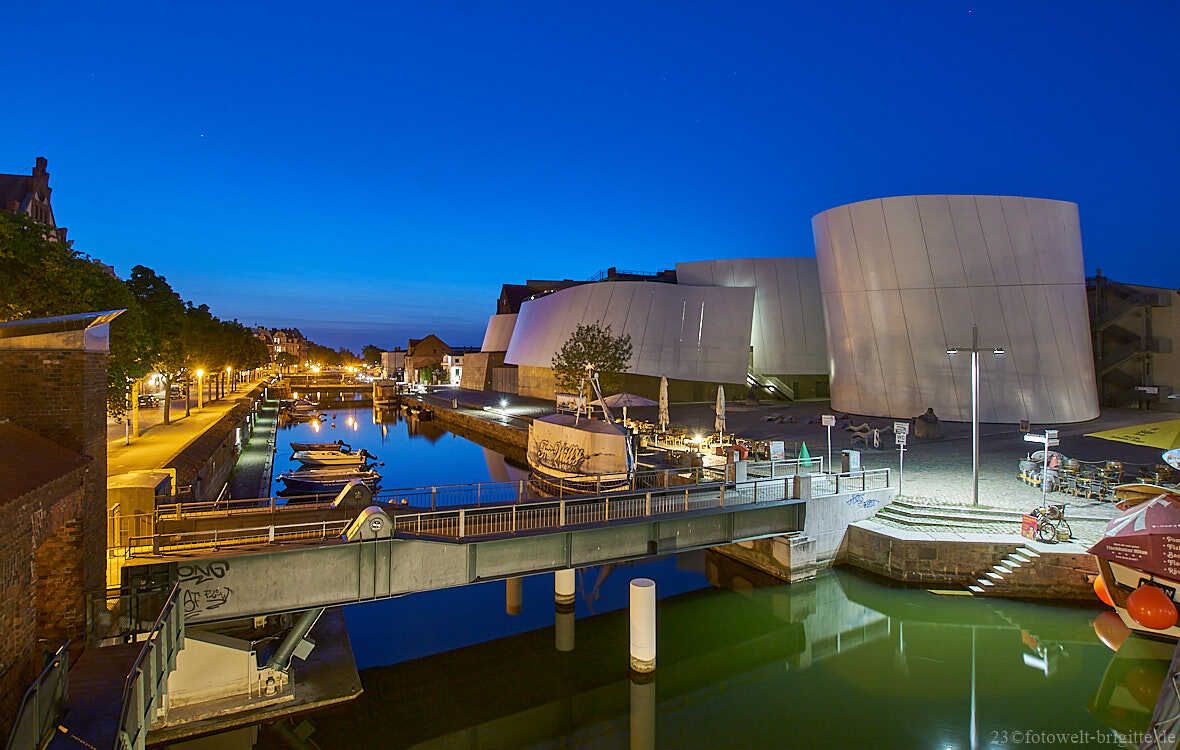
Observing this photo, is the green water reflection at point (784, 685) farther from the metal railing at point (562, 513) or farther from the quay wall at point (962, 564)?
the metal railing at point (562, 513)

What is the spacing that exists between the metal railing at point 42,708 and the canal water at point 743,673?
16.6 feet

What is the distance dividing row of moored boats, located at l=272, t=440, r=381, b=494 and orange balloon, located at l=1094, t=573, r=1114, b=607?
24329 millimetres

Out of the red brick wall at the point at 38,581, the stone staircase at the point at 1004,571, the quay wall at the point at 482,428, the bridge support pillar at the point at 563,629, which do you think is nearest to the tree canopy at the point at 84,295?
the red brick wall at the point at 38,581

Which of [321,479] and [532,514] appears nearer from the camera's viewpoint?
[532,514]

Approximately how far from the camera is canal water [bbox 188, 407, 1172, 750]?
10844 millimetres

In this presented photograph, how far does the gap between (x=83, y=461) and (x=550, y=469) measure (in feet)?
70.9

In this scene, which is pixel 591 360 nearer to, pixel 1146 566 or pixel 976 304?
pixel 976 304

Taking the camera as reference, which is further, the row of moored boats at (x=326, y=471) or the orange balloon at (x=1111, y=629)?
the row of moored boats at (x=326, y=471)

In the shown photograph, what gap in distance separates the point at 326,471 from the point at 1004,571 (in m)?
27.9

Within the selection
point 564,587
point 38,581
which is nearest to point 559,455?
point 564,587

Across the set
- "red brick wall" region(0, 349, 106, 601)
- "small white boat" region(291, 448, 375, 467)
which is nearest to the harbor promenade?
"small white boat" region(291, 448, 375, 467)

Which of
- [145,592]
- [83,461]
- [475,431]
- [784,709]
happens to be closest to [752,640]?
[784,709]

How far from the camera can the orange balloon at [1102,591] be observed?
13.7 m

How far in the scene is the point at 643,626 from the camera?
12406mm
